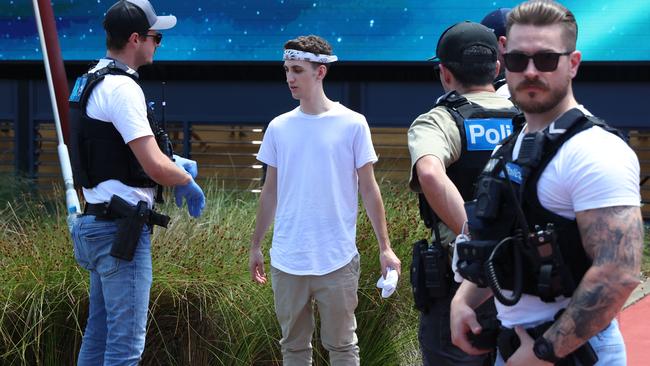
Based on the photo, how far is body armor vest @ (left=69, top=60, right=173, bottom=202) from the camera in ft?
14.7

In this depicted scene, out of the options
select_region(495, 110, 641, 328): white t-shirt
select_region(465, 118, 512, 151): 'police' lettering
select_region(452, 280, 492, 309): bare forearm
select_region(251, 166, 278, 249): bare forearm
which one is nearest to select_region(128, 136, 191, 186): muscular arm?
select_region(251, 166, 278, 249): bare forearm

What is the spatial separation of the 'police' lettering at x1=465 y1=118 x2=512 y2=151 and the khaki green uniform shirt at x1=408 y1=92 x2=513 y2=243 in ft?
0.15

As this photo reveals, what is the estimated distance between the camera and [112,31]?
15.3ft

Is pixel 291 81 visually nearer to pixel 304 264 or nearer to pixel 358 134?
pixel 358 134

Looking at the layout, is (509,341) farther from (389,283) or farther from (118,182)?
(118,182)

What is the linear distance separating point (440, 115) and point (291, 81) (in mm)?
1421

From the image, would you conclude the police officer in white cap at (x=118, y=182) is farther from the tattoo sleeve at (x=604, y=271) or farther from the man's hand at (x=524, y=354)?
the tattoo sleeve at (x=604, y=271)

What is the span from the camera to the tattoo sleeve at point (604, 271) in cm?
247

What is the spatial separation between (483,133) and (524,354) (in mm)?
1409

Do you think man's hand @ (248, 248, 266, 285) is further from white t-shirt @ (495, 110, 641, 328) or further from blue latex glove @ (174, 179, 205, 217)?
white t-shirt @ (495, 110, 641, 328)

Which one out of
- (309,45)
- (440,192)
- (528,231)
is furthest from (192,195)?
(528,231)

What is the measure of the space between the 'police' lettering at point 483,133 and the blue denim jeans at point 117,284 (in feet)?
5.11

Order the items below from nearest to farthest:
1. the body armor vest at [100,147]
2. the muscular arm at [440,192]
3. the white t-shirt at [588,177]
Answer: the white t-shirt at [588,177] < the muscular arm at [440,192] < the body armor vest at [100,147]

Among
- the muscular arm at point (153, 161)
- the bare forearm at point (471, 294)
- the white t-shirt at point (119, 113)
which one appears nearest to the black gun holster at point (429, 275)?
the bare forearm at point (471, 294)
